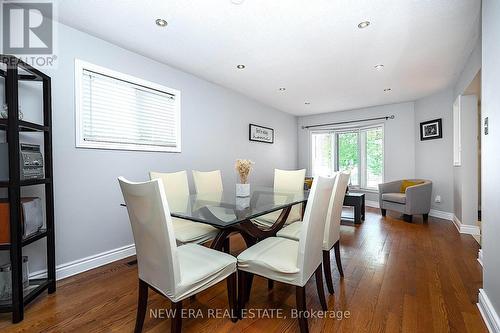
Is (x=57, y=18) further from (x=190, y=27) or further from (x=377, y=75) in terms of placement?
(x=377, y=75)

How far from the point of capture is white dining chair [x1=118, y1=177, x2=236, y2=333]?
44.8 inches

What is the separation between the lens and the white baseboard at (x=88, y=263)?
208cm

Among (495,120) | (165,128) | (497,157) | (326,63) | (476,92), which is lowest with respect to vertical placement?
(497,157)

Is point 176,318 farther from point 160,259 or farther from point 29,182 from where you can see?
point 29,182

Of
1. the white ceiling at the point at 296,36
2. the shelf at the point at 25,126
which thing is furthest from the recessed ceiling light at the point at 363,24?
the shelf at the point at 25,126

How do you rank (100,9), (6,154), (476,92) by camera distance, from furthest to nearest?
(476,92) → (100,9) → (6,154)

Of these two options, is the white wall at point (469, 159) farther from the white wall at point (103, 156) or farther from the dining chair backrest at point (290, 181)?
the white wall at point (103, 156)

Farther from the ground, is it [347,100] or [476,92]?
[347,100]

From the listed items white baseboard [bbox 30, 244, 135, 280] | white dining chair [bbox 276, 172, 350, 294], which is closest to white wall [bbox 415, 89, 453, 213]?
white dining chair [bbox 276, 172, 350, 294]

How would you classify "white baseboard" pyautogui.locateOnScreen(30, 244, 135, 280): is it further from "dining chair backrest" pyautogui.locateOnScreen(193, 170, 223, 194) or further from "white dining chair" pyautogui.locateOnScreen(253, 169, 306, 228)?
"white dining chair" pyautogui.locateOnScreen(253, 169, 306, 228)

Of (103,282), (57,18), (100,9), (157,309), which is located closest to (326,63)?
(100,9)

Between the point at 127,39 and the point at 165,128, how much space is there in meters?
1.04

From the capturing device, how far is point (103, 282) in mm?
2059

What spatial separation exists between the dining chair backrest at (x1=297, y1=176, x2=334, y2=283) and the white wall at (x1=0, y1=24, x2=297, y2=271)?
211cm
